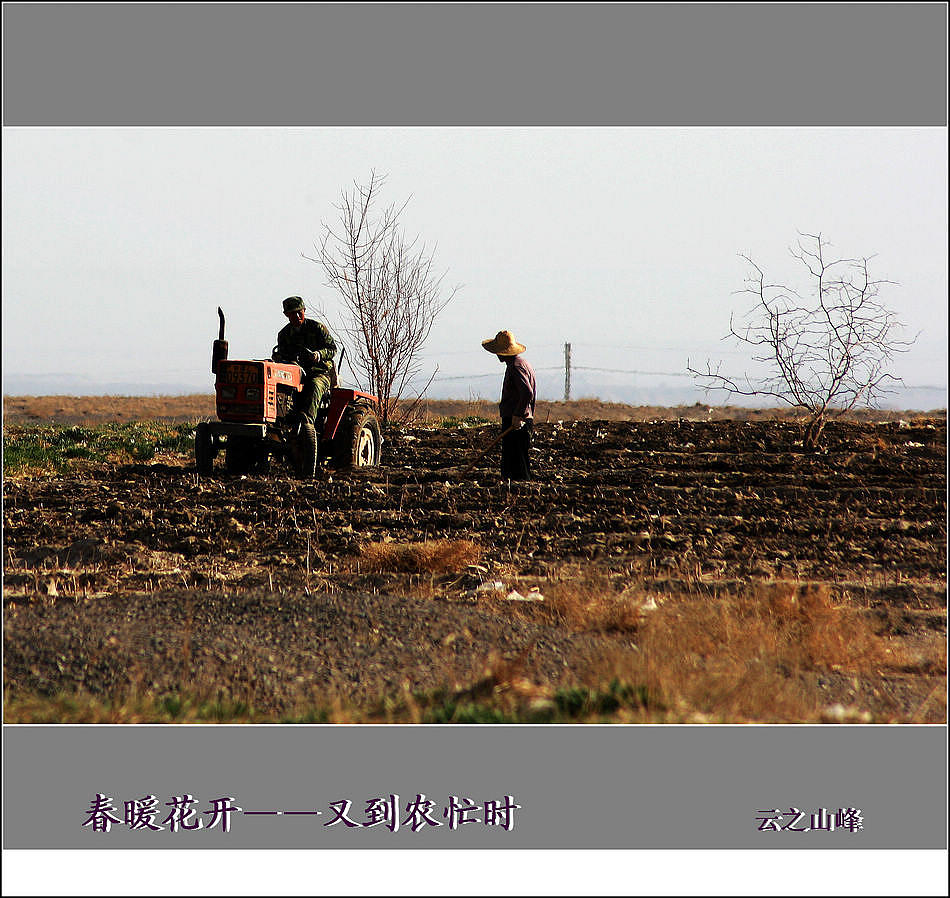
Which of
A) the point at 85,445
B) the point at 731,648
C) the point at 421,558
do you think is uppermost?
the point at 85,445

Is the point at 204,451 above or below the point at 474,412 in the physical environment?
below

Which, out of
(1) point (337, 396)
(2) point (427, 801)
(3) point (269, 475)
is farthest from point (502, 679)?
(3) point (269, 475)

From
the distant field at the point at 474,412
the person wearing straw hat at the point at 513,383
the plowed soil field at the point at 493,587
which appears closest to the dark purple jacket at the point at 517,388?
the person wearing straw hat at the point at 513,383

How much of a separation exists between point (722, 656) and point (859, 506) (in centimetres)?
551

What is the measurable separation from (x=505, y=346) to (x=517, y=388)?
455mm

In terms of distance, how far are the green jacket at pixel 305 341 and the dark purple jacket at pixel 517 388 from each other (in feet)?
6.29

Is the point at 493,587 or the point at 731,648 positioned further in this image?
the point at 493,587

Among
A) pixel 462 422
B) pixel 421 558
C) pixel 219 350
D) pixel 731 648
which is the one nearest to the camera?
pixel 731 648

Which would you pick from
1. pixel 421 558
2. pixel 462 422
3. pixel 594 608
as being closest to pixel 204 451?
pixel 421 558

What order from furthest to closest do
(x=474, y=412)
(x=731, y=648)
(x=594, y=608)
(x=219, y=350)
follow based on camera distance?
(x=474, y=412)
(x=219, y=350)
(x=594, y=608)
(x=731, y=648)

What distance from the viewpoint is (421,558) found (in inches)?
296

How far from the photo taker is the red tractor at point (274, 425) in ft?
31.9

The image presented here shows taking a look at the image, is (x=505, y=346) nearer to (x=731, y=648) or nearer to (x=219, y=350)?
(x=219, y=350)

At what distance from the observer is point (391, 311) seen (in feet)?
50.9
